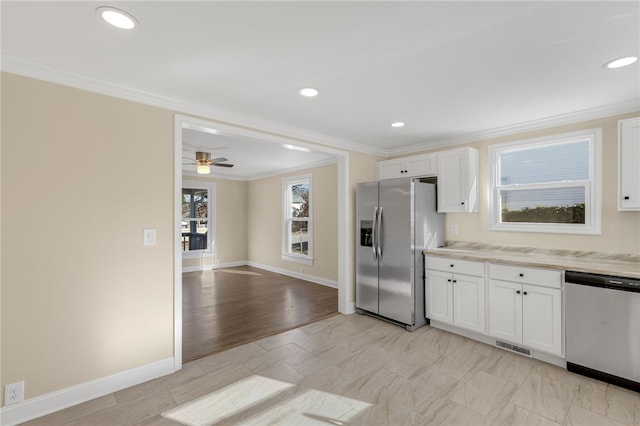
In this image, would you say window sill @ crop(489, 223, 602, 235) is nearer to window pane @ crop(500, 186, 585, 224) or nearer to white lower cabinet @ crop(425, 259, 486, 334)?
window pane @ crop(500, 186, 585, 224)

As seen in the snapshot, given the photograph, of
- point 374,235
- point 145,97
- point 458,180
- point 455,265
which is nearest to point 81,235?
point 145,97

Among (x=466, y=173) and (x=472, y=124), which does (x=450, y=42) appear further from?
(x=466, y=173)

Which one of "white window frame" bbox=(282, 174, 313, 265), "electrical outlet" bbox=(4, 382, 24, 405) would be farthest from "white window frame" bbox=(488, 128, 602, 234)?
"electrical outlet" bbox=(4, 382, 24, 405)

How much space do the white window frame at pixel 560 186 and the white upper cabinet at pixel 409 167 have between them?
71 cm

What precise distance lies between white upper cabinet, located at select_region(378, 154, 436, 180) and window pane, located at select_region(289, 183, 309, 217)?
2.41 meters

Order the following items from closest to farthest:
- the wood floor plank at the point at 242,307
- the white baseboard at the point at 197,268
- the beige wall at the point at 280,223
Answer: the wood floor plank at the point at 242,307 → the beige wall at the point at 280,223 → the white baseboard at the point at 197,268

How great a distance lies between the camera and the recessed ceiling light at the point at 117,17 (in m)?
1.54

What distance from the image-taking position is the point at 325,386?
2.51 metres

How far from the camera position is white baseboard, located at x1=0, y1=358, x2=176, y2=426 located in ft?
6.69

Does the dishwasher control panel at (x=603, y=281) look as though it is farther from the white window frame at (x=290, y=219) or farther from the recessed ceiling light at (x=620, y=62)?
the white window frame at (x=290, y=219)

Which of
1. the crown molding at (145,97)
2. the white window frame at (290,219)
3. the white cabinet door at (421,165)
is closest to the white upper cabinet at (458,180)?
the white cabinet door at (421,165)

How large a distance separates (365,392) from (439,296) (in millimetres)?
1702

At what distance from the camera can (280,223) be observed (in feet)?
24.0

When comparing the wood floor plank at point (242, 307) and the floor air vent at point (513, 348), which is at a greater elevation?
the floor air vent at point (513, 348)
